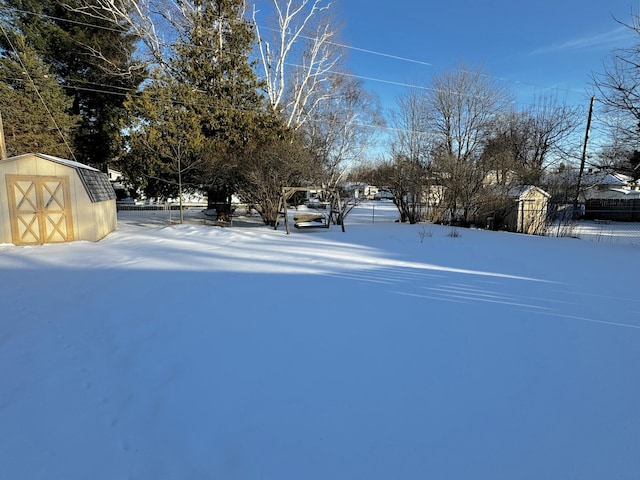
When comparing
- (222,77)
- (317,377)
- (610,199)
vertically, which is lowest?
(317,377)

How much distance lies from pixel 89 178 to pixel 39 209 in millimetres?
1616

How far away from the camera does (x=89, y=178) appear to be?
981cm

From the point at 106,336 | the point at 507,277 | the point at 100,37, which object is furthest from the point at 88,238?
the point at 100,37

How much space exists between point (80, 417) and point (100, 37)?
22.4 m

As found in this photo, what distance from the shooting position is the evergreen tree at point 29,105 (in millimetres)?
15031

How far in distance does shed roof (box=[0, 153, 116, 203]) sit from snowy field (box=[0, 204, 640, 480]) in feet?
16.0

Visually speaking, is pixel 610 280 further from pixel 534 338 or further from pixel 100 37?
pixel 100 37

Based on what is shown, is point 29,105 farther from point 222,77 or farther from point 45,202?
point 45,202

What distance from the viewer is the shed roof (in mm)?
8531

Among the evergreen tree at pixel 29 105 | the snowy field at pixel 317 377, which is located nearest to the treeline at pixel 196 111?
the evergreen tree at pixel 29 105

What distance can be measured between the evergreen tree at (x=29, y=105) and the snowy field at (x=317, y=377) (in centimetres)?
1445

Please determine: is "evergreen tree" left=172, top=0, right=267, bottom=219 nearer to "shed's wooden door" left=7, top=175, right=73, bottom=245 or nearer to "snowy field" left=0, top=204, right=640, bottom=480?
"shed's wooden door" left=7, top=175, right=73, bottom=245

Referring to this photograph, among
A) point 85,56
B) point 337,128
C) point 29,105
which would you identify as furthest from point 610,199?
point 29,105

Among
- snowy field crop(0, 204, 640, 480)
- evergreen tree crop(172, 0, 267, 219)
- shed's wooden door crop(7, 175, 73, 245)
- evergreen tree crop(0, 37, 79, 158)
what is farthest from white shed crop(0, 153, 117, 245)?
evergreen tree crop(0, 37, 79, 158)
